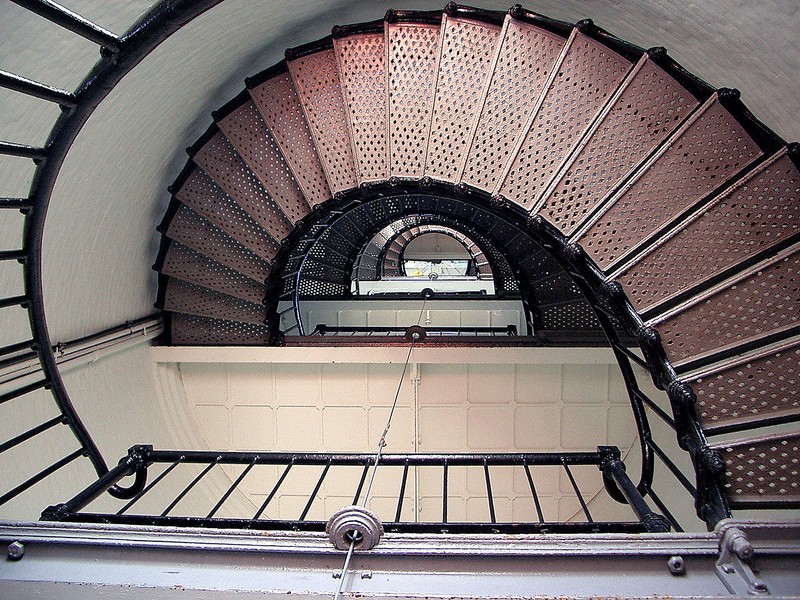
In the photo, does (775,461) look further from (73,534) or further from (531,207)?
(73,534)

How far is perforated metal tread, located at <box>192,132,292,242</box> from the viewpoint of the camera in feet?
10.1

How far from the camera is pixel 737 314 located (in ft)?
6.15

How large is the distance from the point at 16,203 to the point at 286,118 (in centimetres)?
173

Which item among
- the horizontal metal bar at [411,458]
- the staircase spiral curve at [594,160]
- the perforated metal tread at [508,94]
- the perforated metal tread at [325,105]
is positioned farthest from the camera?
the perforated metal tread at [325,105]

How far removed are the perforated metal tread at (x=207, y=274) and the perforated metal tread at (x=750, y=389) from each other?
9.39 ft

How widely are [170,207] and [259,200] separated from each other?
0.68 m

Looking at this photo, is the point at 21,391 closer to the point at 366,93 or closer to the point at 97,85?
the point at 97,85

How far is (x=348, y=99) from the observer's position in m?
2.63

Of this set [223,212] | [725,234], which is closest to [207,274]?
[223,212]

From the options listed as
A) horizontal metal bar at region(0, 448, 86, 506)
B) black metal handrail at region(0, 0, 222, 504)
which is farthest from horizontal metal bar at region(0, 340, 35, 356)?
horizontal metal bar at region(0, 448, 86, 506)

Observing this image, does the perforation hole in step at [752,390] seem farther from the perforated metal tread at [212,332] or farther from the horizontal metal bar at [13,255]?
the perforated metal tread at [212,332]

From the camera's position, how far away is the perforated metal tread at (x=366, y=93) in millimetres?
2586

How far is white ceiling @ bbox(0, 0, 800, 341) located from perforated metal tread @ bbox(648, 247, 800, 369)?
572mm

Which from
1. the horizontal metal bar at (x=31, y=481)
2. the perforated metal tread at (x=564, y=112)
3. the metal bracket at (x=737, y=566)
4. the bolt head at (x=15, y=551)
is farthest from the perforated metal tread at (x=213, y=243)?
the metal bracket at (x=737, y=566)
